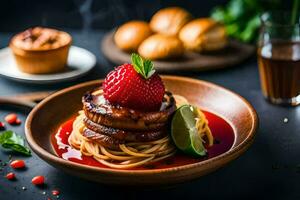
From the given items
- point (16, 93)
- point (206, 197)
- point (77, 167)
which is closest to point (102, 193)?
point (77, 167)

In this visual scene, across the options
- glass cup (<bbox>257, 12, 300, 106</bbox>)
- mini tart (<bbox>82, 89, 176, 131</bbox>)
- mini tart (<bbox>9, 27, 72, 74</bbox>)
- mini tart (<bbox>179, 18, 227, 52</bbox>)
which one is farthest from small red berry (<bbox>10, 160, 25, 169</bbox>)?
mini tart (<bbox>179, 18, 227, 52</bbox>)

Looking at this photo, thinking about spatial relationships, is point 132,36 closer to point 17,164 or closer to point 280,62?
point 280,62

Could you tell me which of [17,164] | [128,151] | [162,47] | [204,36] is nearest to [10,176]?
[17,164]

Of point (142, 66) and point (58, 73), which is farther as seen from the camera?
point (58, 73)

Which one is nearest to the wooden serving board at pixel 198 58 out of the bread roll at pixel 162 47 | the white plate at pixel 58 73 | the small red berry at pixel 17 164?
the bread roll at pixel 162 47

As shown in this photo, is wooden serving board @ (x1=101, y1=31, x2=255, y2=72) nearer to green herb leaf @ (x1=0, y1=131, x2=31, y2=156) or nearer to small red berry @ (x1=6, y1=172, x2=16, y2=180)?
green herb leaf @ (x1=0, y1=131, x2=31, y2=156)

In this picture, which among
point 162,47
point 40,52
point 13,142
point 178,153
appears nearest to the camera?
point 178,153

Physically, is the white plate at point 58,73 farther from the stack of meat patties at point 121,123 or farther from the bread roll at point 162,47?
the stack of meat patties at point 121,123
